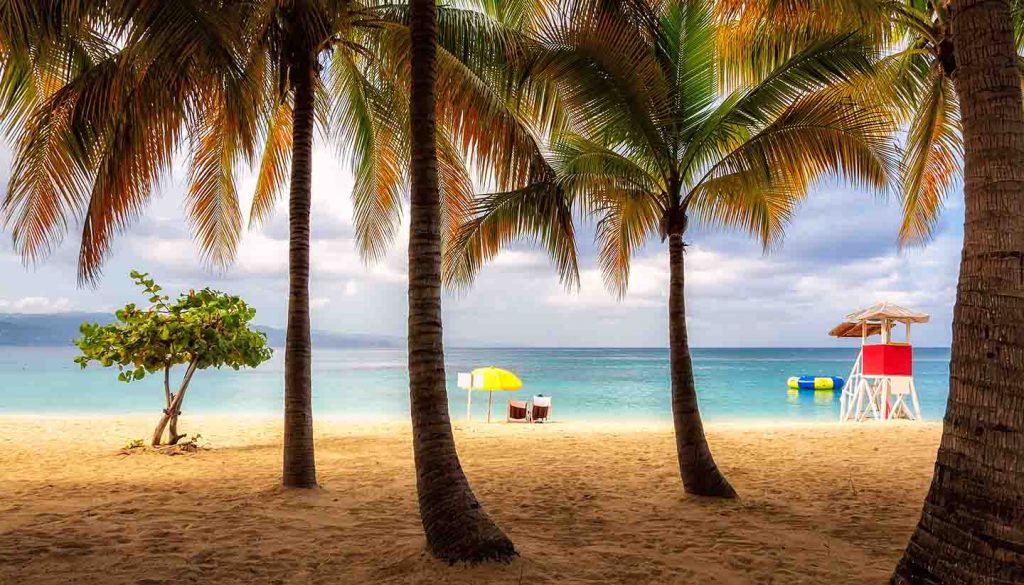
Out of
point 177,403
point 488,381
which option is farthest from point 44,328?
point 177,403

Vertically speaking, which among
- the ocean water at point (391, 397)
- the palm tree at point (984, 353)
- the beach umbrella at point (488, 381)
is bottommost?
the ocean water at point (391, 397)

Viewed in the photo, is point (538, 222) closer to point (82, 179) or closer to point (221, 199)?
point (82, 179)

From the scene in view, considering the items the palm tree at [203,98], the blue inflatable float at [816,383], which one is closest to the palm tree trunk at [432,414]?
the palm tree at [203,98]

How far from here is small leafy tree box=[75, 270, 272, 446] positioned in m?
9.36

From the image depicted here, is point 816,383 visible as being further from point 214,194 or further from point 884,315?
point 214,194

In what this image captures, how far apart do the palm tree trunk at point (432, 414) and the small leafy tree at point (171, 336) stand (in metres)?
5.88

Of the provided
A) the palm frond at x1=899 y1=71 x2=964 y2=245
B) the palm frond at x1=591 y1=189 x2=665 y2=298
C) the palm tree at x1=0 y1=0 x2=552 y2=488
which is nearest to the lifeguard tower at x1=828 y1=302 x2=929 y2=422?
the palm frond at x1=899 y1=71 x2=964 y2=245

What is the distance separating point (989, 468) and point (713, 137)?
4676 millimetres

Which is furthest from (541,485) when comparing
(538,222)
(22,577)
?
(22,577)

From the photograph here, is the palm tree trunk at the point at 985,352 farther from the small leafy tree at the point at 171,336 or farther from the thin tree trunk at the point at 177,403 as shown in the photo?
the thin tree trunk at the point at 177,403

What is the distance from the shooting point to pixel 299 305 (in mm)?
6859

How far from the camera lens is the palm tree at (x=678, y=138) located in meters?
6.41

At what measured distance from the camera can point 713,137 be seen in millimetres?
6934

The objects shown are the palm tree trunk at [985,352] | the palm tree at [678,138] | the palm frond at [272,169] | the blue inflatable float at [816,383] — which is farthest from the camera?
the blue inflatable float at [816,383]
